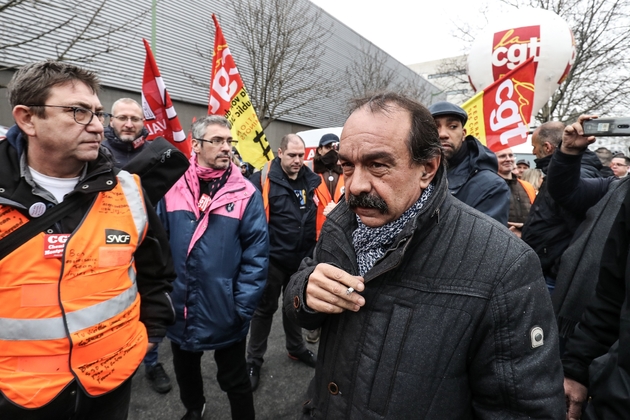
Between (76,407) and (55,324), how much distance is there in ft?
1.21

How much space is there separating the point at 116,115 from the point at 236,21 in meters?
13.6

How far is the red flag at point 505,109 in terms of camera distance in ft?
12.6

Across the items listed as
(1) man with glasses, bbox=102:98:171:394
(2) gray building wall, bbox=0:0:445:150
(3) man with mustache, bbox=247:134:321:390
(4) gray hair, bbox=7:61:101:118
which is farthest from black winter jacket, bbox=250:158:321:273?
(2) gray building wall, bbox=0:0:445:150

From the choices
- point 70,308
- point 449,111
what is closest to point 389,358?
point 70,308

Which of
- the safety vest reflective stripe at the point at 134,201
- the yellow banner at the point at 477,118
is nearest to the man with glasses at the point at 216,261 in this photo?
the safety vest reflective stripe at the point at 134,201

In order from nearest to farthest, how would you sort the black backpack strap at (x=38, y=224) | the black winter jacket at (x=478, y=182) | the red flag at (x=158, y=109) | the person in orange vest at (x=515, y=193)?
the black backpack strap at (x=38, y=224) < the black winter jacket at (x=478, y=182) < the red flag at (x=158, y=109) < the person in orange vest at (x=515, y=193)

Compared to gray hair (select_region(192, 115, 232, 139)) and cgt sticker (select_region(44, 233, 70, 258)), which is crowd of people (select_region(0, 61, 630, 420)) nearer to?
cgt sticker (select_region(44, 233, 70, 258))

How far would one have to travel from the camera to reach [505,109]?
3875 millimetres

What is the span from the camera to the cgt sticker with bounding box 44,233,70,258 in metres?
1.43

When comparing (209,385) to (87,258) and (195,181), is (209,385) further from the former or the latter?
(87,258)

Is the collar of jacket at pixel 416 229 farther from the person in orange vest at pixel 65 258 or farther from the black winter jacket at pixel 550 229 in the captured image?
the black winter jacket at pixel 550 229

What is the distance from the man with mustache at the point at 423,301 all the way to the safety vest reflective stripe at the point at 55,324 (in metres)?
0.89

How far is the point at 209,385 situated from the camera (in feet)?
10.7

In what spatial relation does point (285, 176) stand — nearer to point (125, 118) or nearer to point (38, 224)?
point (125, 118)
